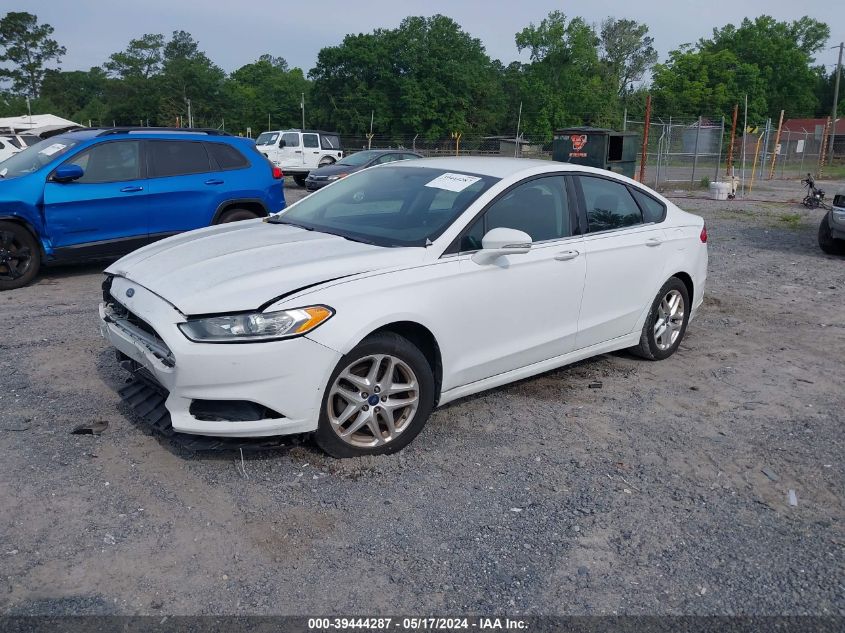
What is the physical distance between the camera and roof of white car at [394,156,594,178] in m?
4.81

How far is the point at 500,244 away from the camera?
13.7ft

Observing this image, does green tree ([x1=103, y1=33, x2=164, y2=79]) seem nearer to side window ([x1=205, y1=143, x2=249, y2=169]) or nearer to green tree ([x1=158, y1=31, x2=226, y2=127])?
green tree ([x1=158, y1=31, x2=226, y2=127])

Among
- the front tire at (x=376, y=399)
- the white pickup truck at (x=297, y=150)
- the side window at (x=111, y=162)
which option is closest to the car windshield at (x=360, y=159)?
the white pickup truck at (x=297, y=150)

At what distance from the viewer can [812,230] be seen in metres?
14.1

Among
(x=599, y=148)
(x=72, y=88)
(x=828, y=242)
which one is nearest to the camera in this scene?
(x=828, y=242)

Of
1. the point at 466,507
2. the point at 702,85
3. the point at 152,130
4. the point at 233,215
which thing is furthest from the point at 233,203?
the point at 702,85

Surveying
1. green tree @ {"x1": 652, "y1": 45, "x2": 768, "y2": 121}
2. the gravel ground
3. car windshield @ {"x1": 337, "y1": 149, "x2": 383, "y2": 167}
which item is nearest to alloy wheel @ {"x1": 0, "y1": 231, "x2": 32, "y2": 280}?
the gravel ground

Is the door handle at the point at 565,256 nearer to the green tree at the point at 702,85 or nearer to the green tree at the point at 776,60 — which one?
the green tree at the point at 702,85

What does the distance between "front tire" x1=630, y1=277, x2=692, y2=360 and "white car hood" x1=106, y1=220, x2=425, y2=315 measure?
243 centimetres

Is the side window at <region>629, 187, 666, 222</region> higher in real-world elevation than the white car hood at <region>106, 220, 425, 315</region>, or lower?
higher

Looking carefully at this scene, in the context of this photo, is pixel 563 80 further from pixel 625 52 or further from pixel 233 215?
pixel 233 215

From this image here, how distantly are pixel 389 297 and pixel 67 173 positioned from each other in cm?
550

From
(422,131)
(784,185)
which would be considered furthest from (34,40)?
(784,185)

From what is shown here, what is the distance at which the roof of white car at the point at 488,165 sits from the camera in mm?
4812
